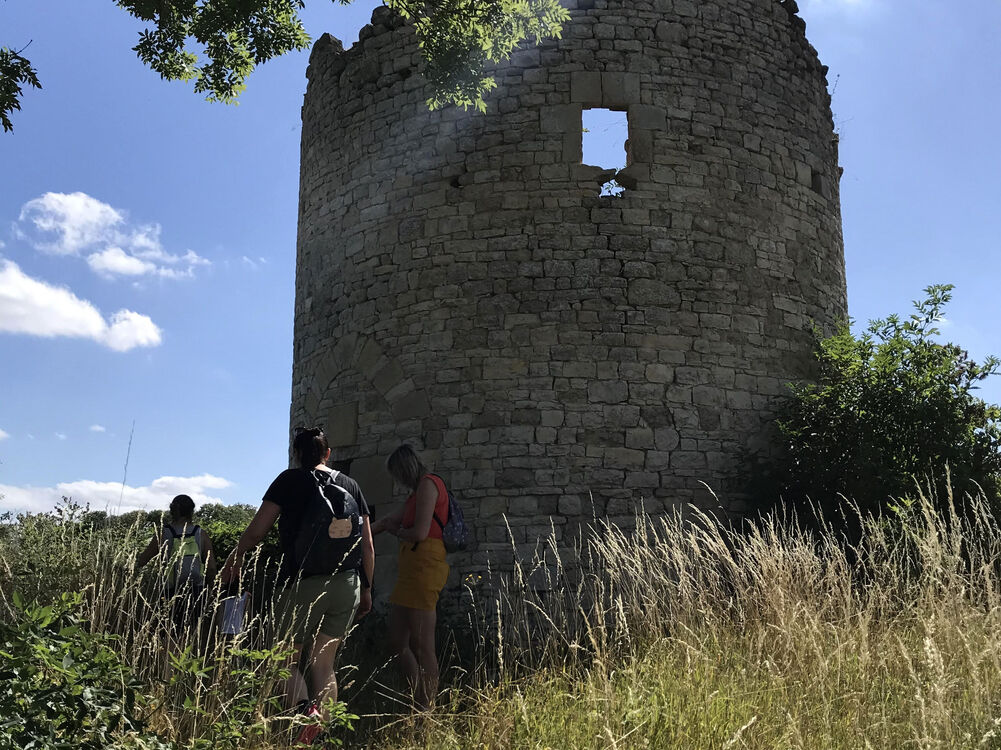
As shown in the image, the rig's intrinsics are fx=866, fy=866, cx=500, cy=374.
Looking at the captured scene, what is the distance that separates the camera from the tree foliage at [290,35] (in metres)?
6.62

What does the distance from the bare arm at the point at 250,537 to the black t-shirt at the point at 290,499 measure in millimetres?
38

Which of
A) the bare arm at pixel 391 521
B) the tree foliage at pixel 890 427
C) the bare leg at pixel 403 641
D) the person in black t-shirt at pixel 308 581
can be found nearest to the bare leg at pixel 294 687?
the person in black t-shirt at pixel 308 581

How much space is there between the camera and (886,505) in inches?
266

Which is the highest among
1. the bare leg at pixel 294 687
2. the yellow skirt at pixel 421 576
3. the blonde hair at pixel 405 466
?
the blonde hair at pixel 405 466

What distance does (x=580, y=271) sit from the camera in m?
7.50

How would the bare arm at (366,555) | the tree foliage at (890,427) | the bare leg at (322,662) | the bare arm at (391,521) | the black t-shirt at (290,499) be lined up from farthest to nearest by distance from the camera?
the tree foliage at (890,427)
the bare arm at (391,521)
the bare arm at (366,555)
the black t-shirt at (290,499)
the bare leg at (322,662)

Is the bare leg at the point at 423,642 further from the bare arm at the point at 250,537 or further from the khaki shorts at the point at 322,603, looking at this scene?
the bare arm at the point at 250,537

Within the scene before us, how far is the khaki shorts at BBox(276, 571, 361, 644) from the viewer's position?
409cm

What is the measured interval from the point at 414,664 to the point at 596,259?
13.0ft

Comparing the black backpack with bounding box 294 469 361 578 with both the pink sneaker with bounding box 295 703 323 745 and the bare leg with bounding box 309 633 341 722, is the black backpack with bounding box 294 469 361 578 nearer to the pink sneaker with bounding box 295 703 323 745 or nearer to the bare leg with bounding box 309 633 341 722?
the bare leg with bounding box 309 633 341 722

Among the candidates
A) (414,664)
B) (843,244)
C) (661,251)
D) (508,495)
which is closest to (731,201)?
(661,251)

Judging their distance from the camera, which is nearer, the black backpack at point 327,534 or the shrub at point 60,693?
the shrub at point 60,693

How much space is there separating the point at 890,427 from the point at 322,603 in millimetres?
5161

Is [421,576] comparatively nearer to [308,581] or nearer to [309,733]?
[308,581]
